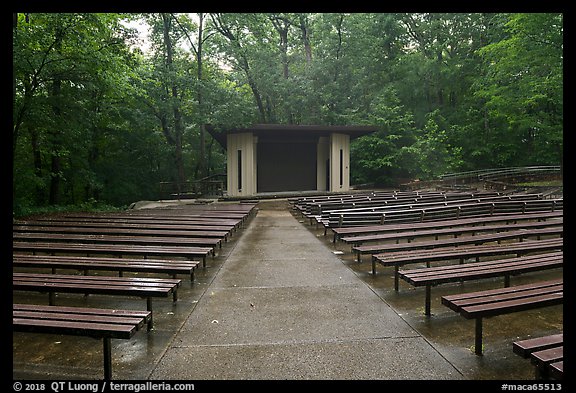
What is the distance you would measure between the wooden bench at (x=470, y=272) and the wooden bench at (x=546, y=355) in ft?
4.61

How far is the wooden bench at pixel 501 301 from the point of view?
3199 mm

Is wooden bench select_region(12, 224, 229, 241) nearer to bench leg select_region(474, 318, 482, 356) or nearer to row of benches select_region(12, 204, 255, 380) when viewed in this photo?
row of benches select_region(12, 204, 255, 380)

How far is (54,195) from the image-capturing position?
1930 centimetres

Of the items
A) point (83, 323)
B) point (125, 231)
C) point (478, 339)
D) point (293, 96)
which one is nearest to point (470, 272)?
point (478, 339)

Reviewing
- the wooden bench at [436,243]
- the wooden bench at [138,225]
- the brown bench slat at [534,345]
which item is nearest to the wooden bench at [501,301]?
the brown bench slat at [534,345]

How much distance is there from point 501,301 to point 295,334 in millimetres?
1992

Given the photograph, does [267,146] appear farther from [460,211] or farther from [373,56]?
[373,56]

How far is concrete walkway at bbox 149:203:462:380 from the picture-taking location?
2.97m

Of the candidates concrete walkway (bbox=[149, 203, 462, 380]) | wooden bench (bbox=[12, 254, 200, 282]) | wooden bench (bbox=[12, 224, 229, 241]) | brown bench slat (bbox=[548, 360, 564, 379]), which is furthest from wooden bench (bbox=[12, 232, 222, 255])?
brown bench slat (bbox=[548, 360, 564, 379])

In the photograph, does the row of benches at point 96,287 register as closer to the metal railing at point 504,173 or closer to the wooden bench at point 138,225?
the wooden bench at point 138,225

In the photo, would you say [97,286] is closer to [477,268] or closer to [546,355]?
[546,355]

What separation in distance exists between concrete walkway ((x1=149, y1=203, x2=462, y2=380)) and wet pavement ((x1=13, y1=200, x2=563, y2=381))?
11 mm
